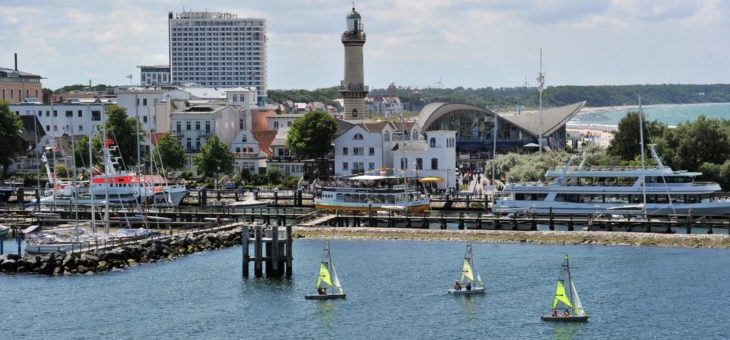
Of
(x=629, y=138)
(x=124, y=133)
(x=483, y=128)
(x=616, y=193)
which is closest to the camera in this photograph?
(x=616, y=193)

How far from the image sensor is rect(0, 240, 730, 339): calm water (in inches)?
1935

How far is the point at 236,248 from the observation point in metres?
69.4

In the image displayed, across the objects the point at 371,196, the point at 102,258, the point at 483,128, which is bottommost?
the point at 102,258

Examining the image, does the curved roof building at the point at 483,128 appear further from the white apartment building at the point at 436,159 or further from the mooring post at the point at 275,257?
the mooring post at the point at 275,257

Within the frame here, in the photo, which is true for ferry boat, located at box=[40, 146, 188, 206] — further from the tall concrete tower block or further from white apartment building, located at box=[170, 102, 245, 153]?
the tall concrete tower block

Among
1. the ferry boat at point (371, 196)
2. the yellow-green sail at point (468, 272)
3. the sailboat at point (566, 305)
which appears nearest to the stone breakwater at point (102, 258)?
the yellow-green sail at point (468, 272)

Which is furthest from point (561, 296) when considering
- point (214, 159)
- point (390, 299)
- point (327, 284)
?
point (214, 159)

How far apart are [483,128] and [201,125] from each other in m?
Result: 23.6

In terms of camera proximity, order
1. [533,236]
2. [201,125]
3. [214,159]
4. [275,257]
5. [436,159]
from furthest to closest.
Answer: [201,125] < [214,159] < [436,159] < [533,236] < [275,257]

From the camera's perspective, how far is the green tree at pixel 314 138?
103062 millimetres

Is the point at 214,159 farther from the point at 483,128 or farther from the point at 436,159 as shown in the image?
the point at 483,128

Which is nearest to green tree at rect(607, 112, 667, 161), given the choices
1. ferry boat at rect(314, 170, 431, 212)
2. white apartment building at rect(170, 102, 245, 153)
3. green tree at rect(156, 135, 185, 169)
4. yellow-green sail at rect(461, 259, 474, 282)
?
ferry boat at rect(314, 170, 431, 212)

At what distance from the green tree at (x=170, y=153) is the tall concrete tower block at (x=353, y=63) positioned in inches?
644

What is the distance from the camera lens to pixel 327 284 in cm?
5469
